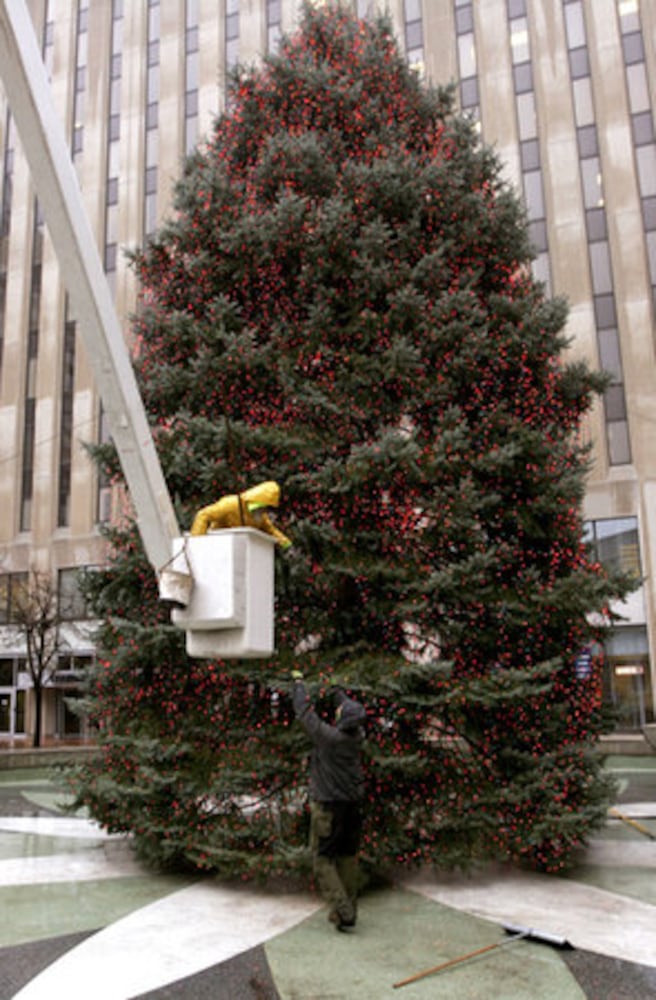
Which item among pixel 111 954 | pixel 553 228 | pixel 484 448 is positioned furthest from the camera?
pixel 553 228

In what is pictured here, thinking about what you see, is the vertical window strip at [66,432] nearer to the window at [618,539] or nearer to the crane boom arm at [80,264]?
the window at [618,539]

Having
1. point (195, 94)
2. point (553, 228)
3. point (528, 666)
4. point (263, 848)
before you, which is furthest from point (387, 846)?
point (195, 94)

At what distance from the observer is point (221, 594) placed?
11.2 ft

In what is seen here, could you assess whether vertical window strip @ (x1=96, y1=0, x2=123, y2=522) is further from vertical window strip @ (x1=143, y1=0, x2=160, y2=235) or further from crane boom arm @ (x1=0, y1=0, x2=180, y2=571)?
crane boom arm @ (x1=0, y1=0, x2=180, y2=571)

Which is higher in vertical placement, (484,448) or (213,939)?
(484,448)

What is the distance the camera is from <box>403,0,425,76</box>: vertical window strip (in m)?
35.9

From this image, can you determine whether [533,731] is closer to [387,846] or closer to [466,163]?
[387,846]

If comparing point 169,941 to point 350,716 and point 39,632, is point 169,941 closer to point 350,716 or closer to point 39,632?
point 350,716

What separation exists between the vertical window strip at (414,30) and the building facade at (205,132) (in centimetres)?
10

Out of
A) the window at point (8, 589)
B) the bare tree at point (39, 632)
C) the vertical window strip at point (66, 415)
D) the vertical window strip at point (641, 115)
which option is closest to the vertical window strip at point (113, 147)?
the vertical window strip at point (66, 415)

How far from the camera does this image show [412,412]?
8.52 m

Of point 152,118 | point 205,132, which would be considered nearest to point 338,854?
point 205,132

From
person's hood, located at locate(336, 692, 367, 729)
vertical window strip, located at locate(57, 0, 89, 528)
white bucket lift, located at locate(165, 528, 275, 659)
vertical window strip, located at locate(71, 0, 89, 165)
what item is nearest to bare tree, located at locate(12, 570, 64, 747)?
vertical window strip, located at locate(57, 0, 89, 528)

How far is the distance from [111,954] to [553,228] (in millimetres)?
30670
